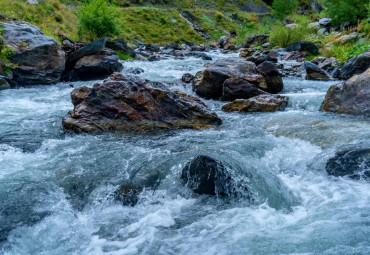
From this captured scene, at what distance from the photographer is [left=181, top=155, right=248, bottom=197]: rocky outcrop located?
4.89 metres

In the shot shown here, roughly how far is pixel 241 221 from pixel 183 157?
202cm

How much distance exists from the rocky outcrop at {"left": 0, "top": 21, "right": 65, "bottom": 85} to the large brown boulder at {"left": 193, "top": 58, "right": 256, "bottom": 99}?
599 cm

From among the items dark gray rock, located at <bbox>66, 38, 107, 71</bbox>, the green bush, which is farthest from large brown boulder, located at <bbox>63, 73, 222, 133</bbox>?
the green bush

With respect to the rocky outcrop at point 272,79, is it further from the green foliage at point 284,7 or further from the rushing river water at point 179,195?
the green foliage at point 284,7

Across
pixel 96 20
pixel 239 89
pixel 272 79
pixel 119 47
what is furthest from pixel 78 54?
pixel 272 79

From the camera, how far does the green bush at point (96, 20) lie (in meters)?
20.3

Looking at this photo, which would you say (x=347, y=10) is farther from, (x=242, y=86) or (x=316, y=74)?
(x=242, y=86)

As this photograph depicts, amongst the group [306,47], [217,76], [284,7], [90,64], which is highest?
[284,7]

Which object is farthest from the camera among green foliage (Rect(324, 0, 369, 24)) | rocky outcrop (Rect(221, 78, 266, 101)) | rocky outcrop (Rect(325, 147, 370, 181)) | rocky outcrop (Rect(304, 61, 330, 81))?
green foliage (Rect(324, 0, 369, 24))

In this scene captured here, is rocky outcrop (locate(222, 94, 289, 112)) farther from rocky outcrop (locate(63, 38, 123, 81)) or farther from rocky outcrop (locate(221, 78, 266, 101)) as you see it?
rocky outcrop (locate(63, 38, 123, 81))

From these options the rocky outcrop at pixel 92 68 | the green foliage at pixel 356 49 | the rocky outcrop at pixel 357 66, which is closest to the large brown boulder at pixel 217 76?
the rocky outcrop at pixel 357 66

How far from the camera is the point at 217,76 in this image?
1125 cm

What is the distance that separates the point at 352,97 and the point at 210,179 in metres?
5.38

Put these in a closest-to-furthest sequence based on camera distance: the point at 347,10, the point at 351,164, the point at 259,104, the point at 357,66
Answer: the point at 351,164, the point at 259,104, the point at 357,66, the point at 347,10
